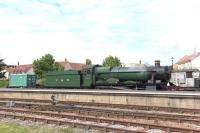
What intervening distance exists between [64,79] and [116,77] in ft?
28.5

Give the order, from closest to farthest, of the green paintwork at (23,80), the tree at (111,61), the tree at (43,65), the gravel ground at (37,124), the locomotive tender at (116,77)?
the gravel ground at (37,124), the locomotive tender at (116,77), the green paintwork at (23,80), the tree at (43,65), the tree at (111,61)

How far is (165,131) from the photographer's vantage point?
15.2 meters

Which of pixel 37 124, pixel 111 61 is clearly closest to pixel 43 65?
pixel 111 61

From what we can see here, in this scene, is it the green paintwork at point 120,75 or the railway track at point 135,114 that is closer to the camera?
the railway track at point 135,114

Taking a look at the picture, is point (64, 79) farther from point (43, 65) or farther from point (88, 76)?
point (43, 65)

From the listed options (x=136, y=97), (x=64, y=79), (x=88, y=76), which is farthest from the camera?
(x=64, y=79)

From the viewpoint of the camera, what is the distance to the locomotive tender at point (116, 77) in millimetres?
36688

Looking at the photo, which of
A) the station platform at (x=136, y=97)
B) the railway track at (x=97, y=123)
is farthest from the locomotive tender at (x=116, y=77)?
the railway track at (x=97, y=123)

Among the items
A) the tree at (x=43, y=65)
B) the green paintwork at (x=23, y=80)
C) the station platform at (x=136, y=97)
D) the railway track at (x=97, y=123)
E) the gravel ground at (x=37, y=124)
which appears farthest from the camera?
the tree at (x=43, y=65)

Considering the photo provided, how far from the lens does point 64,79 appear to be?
44750 mm

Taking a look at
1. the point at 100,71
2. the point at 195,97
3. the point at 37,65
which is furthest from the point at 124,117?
the point at 37,65

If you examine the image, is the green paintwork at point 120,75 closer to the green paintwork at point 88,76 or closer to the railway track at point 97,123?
the green paintwork at point 88,76

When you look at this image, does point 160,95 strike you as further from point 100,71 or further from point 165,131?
point 100,71

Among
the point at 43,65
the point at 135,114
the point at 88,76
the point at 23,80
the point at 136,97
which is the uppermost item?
the point at 43,65
